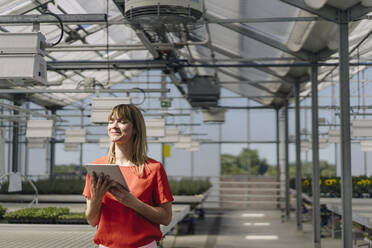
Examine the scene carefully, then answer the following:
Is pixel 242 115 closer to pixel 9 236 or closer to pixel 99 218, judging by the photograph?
pixel 9 236

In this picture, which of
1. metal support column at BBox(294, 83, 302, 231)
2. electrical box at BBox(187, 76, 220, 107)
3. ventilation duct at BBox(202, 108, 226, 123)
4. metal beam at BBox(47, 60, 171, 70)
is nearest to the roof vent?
metal beam at BBox(47, 60, 171, 70)

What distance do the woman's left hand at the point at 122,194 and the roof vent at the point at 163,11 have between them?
82.6 inches

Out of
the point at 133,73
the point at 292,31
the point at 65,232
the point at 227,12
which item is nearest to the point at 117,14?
the point at 227,12

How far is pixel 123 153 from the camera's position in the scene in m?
2.03

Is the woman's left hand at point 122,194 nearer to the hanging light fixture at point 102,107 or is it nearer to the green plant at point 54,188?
the hanging light fixture at point 102,107

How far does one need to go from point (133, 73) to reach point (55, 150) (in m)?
4.25

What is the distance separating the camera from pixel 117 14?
31.1 feet

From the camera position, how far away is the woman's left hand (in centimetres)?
184

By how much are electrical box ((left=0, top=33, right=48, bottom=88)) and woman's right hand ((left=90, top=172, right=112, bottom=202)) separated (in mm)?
A: 1730

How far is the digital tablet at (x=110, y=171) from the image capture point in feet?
5.82

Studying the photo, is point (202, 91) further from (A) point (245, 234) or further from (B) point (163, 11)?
(B) point (163, 11)

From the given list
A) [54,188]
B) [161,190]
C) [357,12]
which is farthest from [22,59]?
[54,188]

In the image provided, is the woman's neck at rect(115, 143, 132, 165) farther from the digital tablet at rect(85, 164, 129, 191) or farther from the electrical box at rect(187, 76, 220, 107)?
the electrical box at rect(187, 76, 220, 107)

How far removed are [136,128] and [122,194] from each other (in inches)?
10.9
